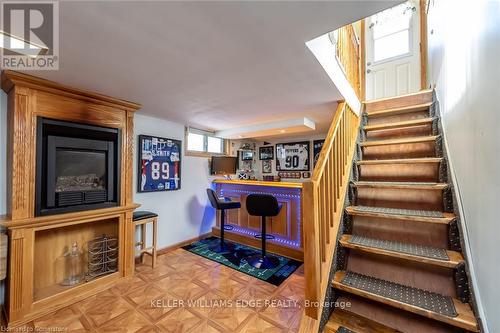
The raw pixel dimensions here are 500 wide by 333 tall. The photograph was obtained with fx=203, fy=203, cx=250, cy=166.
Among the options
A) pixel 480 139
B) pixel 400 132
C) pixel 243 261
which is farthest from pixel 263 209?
pixel 480 139

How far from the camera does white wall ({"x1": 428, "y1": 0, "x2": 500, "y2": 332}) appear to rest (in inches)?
33.9

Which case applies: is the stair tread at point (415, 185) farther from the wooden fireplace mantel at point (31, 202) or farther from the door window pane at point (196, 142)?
the door window pane at point (196, 142)

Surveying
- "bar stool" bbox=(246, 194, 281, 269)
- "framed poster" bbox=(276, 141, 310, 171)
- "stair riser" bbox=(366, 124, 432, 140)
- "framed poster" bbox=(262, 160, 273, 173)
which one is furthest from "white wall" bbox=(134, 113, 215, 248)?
"stair riser" bbox=(366, 124, 432, 140)

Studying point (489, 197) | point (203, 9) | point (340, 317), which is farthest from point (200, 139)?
point (489, 197)

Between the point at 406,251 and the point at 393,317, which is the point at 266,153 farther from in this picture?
the point at 393,317

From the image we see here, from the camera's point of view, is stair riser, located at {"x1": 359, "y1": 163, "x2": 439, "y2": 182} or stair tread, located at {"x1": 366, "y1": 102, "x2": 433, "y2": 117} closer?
stair riser, located at {"x1": 359, "y1": 163, "x2": 439, "y2": 182}

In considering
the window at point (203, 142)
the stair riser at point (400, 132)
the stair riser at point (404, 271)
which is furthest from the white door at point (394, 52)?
the stair riser at point (404, 271)

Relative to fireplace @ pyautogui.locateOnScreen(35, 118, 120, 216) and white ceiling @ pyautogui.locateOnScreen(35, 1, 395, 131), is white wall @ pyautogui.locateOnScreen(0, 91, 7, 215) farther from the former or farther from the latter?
white ceiling @ pyautogui.locateOnScreen(35, 1, 395, 131)

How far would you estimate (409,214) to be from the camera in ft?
4.94

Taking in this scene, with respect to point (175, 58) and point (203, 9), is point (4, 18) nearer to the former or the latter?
point (175, 58)

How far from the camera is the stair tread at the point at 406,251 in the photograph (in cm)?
123

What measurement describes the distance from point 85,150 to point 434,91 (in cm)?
417

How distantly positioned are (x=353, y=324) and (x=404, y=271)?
1.66 feet

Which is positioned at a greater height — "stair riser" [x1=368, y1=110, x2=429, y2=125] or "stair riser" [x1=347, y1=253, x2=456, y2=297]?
"stair riser" [x1=368, y1=110, x2=429, y2=125]
